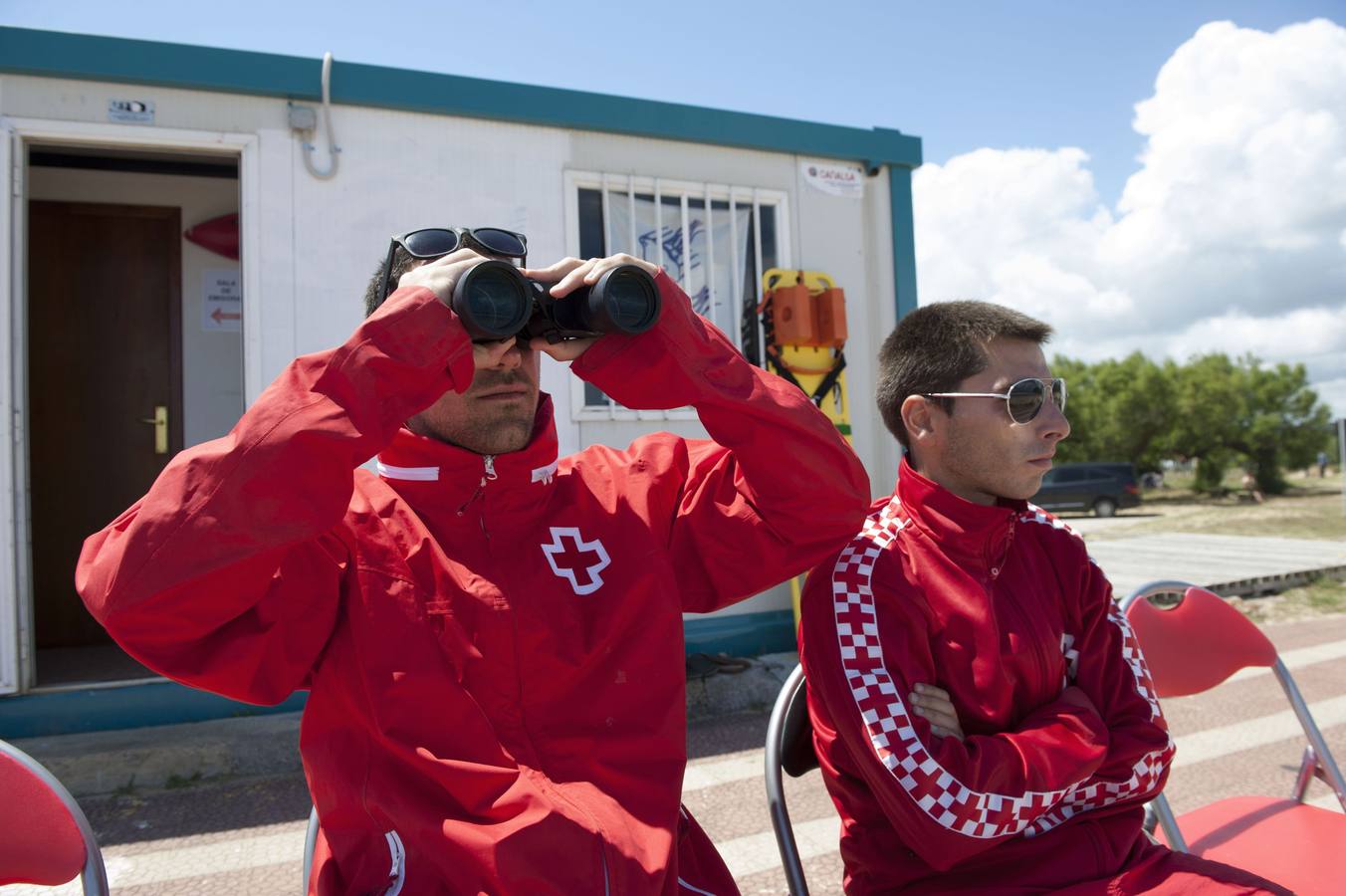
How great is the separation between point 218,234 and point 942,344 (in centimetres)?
562

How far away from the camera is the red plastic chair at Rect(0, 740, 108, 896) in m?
1.42

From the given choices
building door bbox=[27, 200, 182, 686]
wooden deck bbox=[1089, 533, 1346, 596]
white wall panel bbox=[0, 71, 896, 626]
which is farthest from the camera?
wooden deck bbox=[1089, 533, 1346, 596]

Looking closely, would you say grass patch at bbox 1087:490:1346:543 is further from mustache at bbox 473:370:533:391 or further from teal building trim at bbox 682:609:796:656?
mustache at bbox 473:370:533:391

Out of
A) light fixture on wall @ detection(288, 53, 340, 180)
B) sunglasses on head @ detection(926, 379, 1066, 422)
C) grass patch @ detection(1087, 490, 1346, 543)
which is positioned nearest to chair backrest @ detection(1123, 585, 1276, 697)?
sunglasses on head @ detection(926, 379, 1066, 422)

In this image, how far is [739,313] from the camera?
579 cm

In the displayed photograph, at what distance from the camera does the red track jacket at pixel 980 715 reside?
5.08 ft

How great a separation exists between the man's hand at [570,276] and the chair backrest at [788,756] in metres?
0.82

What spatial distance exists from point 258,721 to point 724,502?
370cm

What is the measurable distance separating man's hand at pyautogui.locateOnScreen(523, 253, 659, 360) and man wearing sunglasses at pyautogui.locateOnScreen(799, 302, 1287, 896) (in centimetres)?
70

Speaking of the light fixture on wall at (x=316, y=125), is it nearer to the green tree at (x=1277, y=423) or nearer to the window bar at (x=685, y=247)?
the window bar at (x=685, y=247)

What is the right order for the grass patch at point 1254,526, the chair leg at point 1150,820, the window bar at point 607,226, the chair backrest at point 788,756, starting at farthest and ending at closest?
the grass patch at point 1254,526, the window bar at point 607,226, the chair leg at point 1150,820, the chair backrest at point 788,756

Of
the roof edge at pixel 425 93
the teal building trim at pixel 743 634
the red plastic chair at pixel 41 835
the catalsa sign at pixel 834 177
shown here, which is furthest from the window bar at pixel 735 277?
the red plastic chair at pixel 41 835

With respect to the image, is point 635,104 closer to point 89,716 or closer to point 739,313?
point 739,313

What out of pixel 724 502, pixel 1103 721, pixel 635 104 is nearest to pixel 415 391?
pixel 724 502
